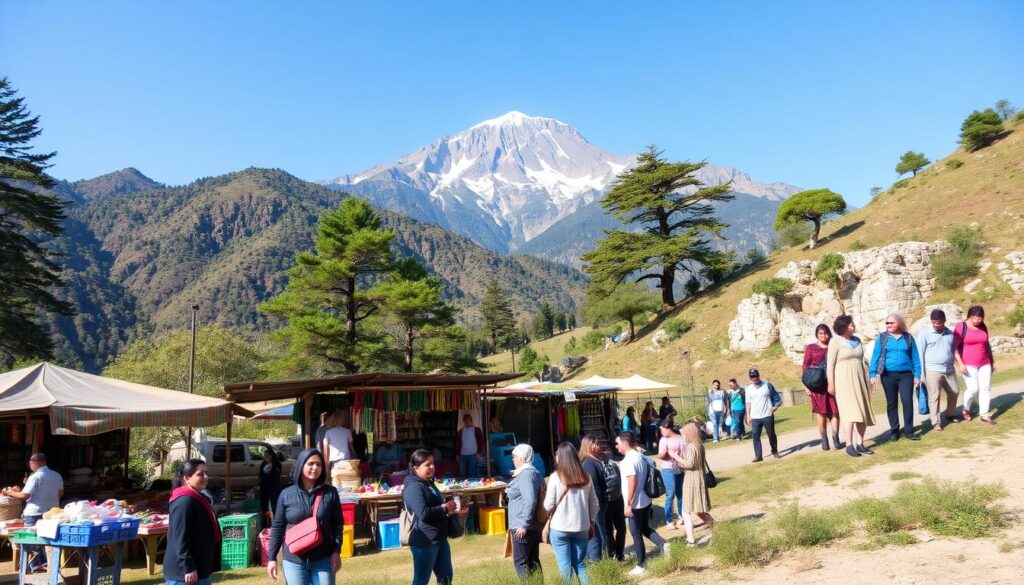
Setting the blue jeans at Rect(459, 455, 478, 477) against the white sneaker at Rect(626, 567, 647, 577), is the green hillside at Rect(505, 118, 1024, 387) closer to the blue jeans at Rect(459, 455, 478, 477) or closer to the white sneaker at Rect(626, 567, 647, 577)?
the blue jeans at Rect(459, 455, 478, 477)

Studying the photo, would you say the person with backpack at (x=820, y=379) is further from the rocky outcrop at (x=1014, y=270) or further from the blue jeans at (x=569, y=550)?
the rocky outcrop at (x=1014, y=270)

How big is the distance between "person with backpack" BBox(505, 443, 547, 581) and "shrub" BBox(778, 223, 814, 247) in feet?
131

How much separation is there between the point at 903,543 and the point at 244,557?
7320mm

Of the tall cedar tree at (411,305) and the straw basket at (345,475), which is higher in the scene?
the tall cedar tree at (411,305)

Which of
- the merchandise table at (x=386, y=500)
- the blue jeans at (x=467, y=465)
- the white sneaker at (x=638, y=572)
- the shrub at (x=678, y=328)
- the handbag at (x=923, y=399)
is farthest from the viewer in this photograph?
the shrub at (x=678, y=328)

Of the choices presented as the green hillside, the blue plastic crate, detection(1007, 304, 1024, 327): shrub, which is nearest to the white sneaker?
the blue plastic crate

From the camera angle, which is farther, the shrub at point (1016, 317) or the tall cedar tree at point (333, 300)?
the tall cedar tree at point (333, 300)

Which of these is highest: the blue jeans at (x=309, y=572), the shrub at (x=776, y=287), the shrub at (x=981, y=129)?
the shrub at (x=981, y=129)

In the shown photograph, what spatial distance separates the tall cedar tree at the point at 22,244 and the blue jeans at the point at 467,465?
22.5 meters

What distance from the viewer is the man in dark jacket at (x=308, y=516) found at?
3990 mm

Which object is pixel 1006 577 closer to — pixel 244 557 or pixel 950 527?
pixel 950 527

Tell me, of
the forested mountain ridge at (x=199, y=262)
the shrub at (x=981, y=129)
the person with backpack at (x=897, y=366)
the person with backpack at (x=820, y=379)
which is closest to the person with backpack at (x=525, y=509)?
the person with backpack at (x=820, y=379)

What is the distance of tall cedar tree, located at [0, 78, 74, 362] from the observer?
2438 cm

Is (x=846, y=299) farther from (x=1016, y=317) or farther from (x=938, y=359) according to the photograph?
(x=938, y=359)
